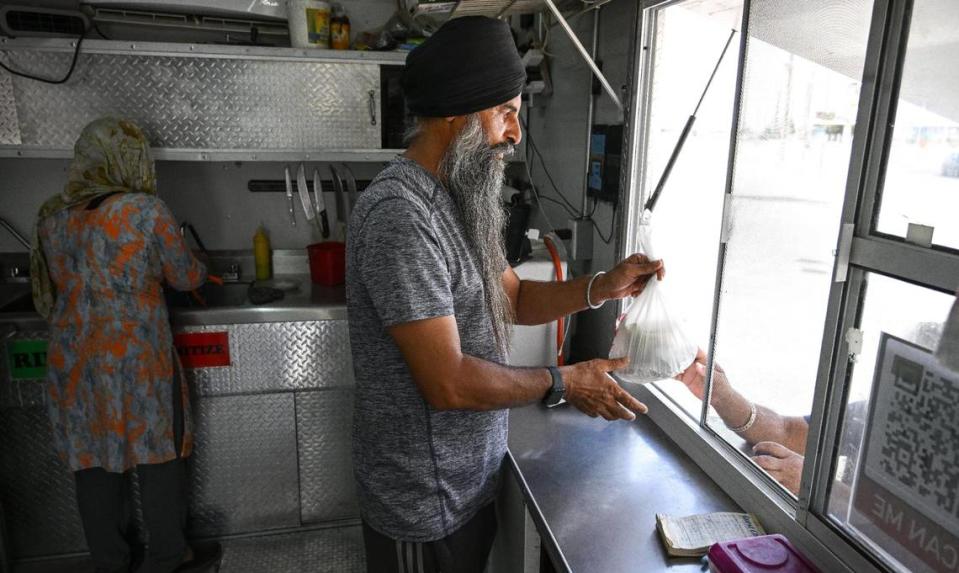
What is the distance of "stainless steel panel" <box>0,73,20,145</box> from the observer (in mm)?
2492

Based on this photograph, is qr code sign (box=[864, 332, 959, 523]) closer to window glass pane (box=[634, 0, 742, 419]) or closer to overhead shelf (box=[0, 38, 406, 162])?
window glass pane (box=[634, 0, 742, 419])

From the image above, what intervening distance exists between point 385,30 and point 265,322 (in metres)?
1.49

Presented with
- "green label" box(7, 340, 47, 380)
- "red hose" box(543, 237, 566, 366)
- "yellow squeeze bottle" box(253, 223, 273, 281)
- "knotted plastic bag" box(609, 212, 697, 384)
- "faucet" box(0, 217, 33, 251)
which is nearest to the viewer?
"knotted plastic bag" box(609, 212, 697, 384)

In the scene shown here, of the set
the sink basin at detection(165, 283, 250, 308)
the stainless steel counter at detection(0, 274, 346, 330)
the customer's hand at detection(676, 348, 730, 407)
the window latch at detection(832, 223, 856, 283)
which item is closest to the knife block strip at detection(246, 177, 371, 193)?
the sink basin at detection(165, 283, 250, 308)

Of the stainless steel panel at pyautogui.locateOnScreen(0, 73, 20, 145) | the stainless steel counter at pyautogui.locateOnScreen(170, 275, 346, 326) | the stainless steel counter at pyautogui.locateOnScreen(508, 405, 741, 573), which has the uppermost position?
the stainless steel panel at pyautogui.locateOnScreen(0, 73, 20, 145)

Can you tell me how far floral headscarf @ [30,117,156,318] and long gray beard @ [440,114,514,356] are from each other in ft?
5.05

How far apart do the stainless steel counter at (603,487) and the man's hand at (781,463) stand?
126mm

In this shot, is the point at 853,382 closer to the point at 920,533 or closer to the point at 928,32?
the point at 920,533

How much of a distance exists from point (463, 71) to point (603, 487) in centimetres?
108

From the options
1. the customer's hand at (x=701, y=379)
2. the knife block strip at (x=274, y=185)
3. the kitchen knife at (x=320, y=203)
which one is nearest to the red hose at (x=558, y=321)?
the customer's hand at (x=701, y=379)

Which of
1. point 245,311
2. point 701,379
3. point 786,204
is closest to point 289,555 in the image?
point 245,311

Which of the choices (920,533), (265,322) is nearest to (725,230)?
(920,533)

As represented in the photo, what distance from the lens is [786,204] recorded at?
1.42 meters

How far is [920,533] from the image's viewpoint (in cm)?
100
